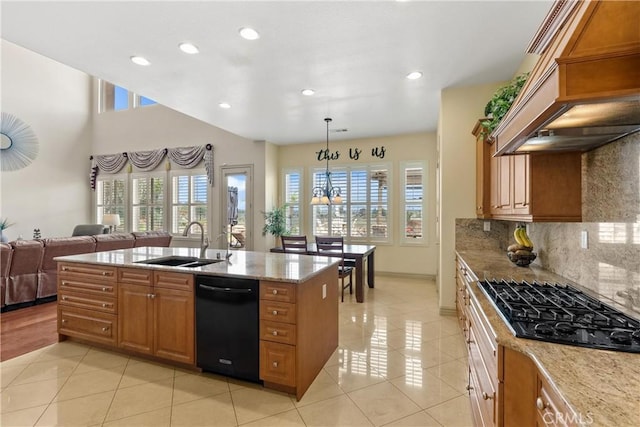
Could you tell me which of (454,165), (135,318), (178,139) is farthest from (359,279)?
(178,139)

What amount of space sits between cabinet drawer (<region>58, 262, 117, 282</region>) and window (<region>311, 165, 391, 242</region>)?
453 cm

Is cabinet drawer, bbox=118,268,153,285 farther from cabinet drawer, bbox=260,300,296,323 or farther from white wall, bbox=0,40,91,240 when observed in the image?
white wall, bbox=0,40,91,240

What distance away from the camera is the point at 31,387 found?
229cm

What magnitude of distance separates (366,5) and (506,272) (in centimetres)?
238

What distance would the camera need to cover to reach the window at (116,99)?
8297 mm

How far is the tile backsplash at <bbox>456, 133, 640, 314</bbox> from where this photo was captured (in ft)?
4.87

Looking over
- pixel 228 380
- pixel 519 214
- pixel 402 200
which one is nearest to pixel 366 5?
pixel 519 214

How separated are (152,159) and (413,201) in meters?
6.51

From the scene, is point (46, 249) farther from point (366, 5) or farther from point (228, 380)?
point (366, 5)

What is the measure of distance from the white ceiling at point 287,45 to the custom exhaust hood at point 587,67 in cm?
148

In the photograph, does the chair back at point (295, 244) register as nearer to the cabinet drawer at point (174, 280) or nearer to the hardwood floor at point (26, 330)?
the cabinet drawer at point (174, 280)

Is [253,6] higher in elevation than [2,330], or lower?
higher

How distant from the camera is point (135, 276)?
263cm

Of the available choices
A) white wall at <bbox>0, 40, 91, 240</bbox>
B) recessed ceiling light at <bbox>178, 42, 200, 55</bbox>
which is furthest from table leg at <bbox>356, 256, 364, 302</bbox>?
white wall at <bbox>0, 40, 91, 240</bbox>
